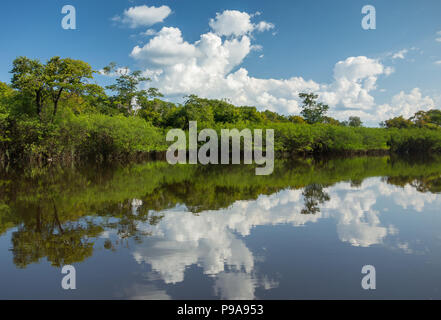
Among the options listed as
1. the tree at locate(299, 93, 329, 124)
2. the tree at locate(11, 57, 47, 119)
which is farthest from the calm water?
the tree at locate(299, 93, 329, 124)

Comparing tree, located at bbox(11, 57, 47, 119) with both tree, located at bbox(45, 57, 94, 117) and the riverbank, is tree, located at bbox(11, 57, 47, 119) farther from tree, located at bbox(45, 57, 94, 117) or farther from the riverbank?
the riverbank

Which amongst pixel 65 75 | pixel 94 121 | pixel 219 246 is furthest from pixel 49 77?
pixel 219 246

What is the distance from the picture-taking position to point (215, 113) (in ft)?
174

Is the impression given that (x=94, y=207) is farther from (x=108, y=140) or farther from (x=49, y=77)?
(x=108, y=140)

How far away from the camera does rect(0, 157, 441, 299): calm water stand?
13.9 feet

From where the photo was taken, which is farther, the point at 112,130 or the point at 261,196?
the point at 112,130

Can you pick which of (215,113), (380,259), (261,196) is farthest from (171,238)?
(215,113)

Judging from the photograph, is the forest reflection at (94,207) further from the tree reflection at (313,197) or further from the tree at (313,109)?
the tree at (313,109)

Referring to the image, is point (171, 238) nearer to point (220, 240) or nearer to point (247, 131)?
point (220, 240)

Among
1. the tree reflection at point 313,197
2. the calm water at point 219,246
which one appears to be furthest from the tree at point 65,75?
the tree reflection at point 313,197

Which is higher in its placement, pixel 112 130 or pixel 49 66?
pixel 49 66

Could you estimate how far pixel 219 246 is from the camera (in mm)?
5914

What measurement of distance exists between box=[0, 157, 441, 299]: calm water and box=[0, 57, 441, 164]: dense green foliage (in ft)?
59.3
